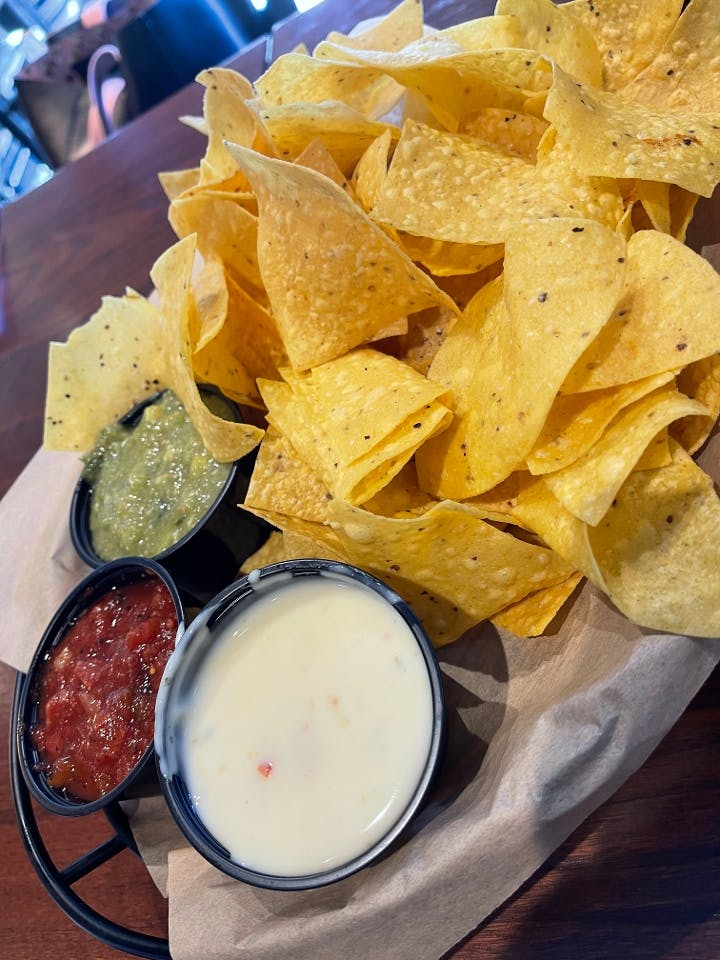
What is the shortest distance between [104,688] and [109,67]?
3.39 metres

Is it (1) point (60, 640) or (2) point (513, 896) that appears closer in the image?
(2) point (513, 896)

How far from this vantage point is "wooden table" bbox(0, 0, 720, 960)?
1076mm

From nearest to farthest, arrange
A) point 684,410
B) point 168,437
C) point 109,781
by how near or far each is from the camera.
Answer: point 684,410
point 109,781
point 168,437

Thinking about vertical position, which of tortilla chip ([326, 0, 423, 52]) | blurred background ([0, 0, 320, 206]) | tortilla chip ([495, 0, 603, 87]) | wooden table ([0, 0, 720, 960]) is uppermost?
blurred background ([0, 0, 320, 206])

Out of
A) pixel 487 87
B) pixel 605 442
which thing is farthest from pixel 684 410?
pixel 487 87

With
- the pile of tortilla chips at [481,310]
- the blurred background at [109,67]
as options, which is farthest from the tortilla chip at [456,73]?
the blurred background at [109,67]

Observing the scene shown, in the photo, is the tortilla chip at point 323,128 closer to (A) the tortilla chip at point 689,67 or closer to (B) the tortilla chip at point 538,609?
(A) the tortilla chip at point 689,67

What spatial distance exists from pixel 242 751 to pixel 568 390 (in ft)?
2.40

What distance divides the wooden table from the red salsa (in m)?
0.28

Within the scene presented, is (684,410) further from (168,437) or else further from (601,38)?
(168,437)

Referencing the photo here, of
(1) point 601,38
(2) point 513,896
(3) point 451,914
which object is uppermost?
(1) point 601,38

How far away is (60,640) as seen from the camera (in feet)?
4.57

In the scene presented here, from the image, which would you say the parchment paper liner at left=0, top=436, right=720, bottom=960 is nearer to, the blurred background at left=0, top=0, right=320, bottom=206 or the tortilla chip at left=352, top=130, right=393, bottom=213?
the tortilla chip at left=352, top=130, right=393, bottom=213

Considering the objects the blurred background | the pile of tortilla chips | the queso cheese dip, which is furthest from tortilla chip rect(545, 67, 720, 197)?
the blurred background
